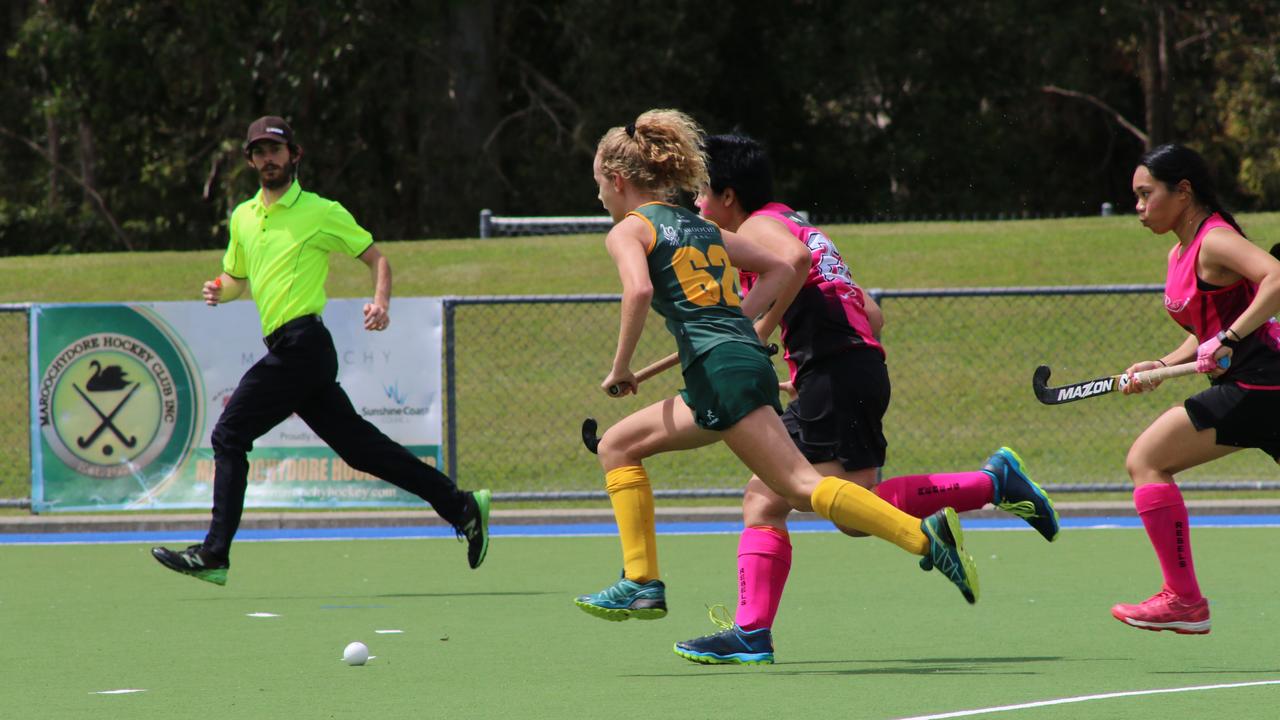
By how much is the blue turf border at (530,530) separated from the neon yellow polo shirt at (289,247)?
340 centimetres

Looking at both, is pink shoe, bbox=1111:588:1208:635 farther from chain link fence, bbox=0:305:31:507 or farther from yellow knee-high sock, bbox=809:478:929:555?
chain link fence, bbox=0:305:31:507

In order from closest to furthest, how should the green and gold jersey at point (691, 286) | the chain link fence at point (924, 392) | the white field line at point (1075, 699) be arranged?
the white field line at point (1075, 699)
the green and gold jersey at point (691, 286)
the chain link fence at point (924, 392)

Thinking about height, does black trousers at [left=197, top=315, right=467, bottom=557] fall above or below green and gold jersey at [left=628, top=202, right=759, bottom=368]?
below

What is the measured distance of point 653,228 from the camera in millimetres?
6445

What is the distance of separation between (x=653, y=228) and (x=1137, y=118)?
35.9 metres

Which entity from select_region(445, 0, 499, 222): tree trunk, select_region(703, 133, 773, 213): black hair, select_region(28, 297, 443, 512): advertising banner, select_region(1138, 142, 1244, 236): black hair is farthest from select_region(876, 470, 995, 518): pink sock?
select_region(445, 0, 499, 222): tree trunk

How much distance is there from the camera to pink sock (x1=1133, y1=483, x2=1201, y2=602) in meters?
6.93

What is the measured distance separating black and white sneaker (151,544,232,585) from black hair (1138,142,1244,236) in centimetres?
439

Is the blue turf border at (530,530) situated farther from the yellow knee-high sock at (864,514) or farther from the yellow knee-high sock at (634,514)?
the yellow knee-high sock at (864,514)

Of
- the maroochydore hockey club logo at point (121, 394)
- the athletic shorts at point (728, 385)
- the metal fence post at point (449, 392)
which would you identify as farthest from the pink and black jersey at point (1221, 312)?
the maroochydore hockey club logo at point (121, 394)

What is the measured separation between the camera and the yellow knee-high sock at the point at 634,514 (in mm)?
6801

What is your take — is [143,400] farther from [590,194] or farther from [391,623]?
[590,194]

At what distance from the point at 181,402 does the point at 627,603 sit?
6.90 metres

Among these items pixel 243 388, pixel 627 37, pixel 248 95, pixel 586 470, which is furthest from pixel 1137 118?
pixel 243 388
